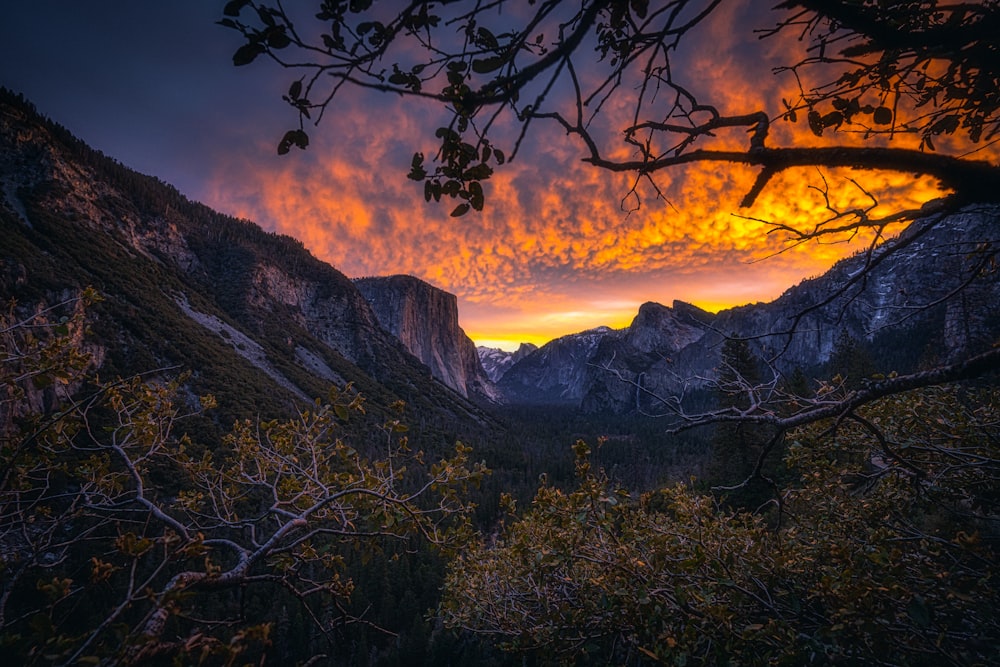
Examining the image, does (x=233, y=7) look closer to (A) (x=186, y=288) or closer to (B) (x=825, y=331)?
(A) (x=186, y=288)

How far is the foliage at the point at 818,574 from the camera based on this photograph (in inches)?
98.7

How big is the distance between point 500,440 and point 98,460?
9195 centimetres

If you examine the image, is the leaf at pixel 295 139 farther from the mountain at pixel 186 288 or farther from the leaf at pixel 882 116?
the mountain at pixel 186 288

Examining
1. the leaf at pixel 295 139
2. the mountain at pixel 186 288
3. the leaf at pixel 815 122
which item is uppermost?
the mountain at pixel 186 288

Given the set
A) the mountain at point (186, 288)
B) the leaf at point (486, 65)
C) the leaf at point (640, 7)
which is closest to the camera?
the leaf at point (486, 65)

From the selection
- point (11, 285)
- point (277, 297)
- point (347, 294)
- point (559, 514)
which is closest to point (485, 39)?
point (559, 514)

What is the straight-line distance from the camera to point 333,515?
2799 mm

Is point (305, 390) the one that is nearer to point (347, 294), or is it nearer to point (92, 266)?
point (92, 266)

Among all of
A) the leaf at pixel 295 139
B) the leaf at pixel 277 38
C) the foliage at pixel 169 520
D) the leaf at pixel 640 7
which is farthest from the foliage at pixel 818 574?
the leaf at pixel 277 38

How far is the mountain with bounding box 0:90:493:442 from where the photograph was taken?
41.5 meters

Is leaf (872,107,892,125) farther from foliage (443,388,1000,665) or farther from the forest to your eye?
foliage (443,388,1000,665)

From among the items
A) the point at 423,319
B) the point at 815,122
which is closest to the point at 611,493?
the point at 815,122

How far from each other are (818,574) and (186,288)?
3319 inches

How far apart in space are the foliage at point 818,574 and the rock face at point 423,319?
130188mm
